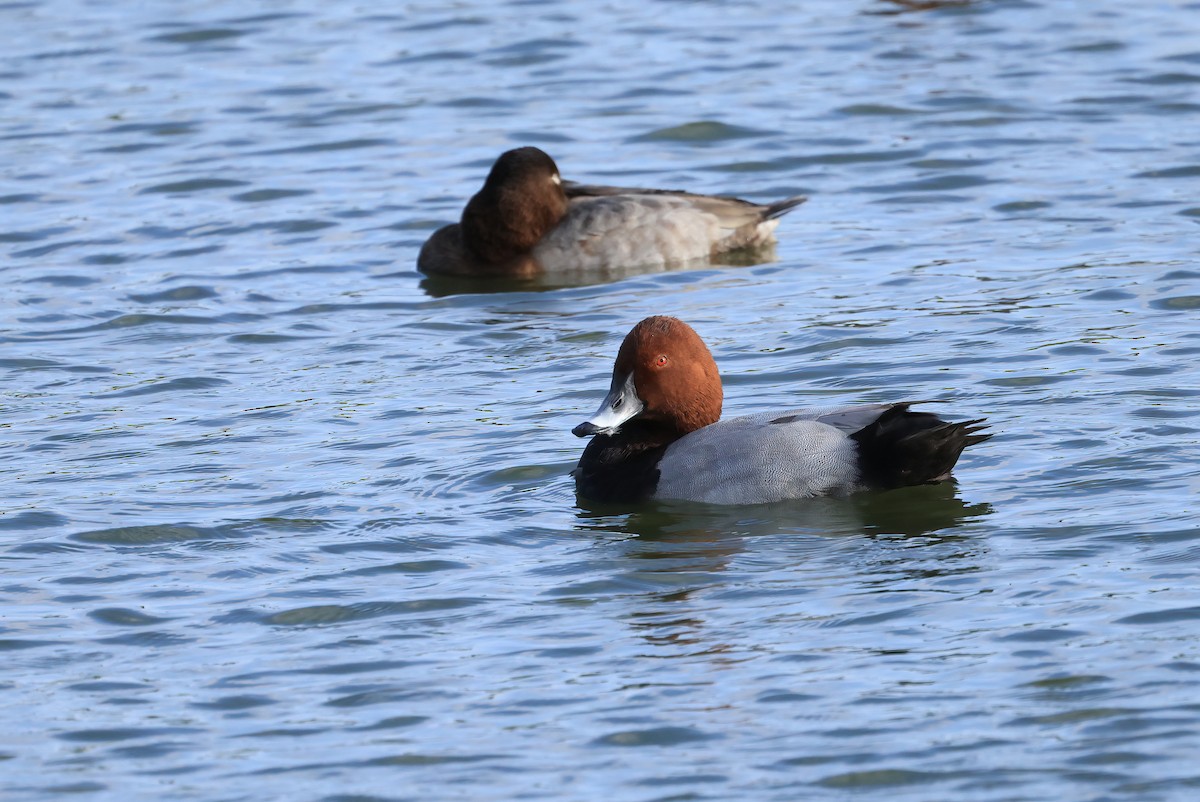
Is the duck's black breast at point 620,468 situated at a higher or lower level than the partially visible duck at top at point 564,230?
lower

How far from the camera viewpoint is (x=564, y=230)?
45.7 feet

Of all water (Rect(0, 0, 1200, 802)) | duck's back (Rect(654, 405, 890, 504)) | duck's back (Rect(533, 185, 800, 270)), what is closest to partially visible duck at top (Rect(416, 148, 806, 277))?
duck's back (Rect(533, 185, 800, 270))

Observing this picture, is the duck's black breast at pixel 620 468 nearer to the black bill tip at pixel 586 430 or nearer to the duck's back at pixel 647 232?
the black bill tip at pixel 586 430

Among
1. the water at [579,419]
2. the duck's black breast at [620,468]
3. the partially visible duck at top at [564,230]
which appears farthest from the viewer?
the partially visible duck at top at [564,230]

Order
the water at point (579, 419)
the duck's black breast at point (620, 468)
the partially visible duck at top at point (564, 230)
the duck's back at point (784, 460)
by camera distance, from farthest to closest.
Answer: the partially visible duck at top at point (564, 230), the duck's black breast at point (620, 468), the duck's back at point (784, 460), the water at point (579, 419)

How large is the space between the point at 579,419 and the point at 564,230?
147 inches

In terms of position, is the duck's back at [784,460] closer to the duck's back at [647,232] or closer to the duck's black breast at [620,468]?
the duck's black breast at [620,468]

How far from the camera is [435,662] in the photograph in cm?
721

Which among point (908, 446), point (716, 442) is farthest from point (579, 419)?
point (908, 446)

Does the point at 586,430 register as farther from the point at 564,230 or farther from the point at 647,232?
the point at 564,230

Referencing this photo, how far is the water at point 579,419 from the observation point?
21.5 ft

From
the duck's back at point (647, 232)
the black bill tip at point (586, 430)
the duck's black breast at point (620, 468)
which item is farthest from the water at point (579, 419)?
the black bill tip at point (586, 430)

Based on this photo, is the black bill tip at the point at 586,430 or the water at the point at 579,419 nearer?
the water at the point at 579,419

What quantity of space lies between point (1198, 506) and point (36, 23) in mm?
16549
